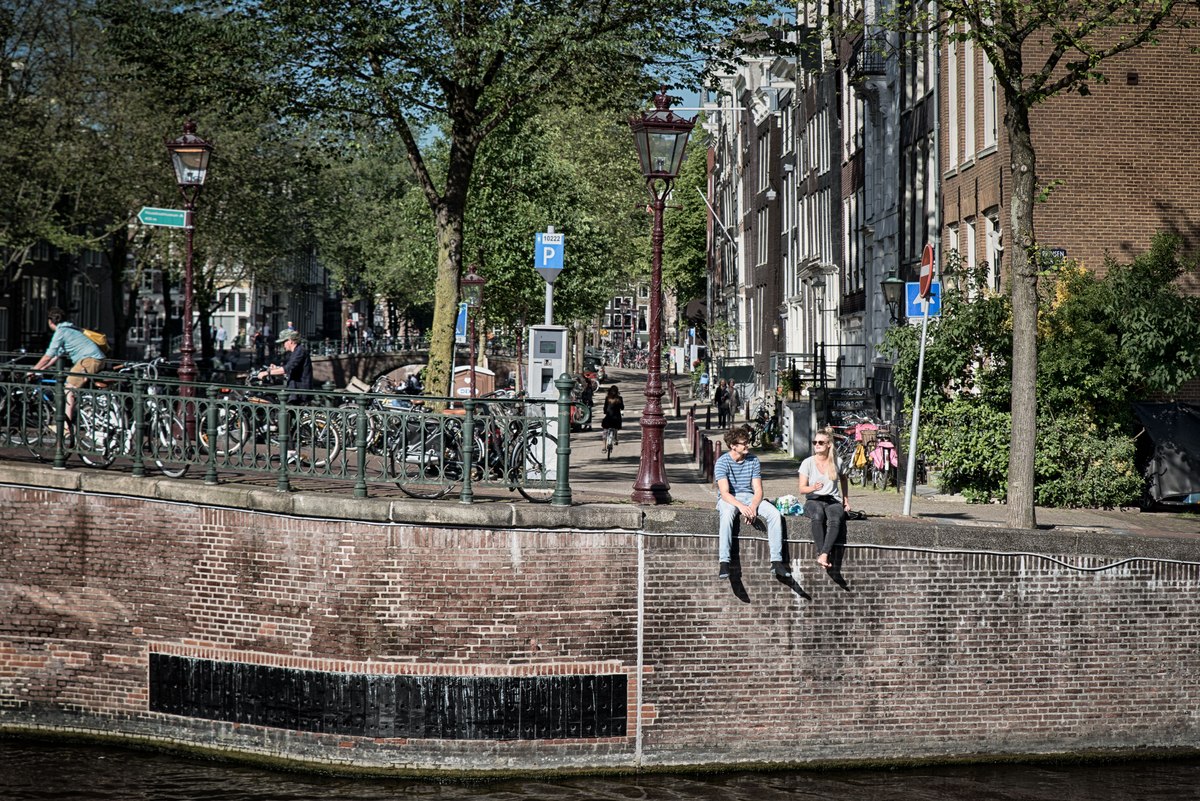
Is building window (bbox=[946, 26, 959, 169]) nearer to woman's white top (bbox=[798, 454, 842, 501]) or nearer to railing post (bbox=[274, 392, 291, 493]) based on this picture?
woman's white top (bbox=[798, 454, 842, 501])

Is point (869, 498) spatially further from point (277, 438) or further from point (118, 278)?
point (118, 278)

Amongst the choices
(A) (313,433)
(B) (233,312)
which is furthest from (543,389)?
(B) (233,312)

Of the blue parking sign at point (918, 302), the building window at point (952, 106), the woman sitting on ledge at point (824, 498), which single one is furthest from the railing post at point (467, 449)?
the building window at point (952, 106)

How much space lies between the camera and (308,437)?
50.1 ft

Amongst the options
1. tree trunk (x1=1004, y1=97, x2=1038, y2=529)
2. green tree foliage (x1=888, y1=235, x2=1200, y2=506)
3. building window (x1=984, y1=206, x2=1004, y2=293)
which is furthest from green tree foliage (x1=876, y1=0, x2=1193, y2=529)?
building window (x1=984, y1=206, x2=1004, y2=293)

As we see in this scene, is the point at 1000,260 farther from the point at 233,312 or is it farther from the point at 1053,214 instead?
the point at 233,312

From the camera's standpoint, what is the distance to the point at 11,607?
1566 cm

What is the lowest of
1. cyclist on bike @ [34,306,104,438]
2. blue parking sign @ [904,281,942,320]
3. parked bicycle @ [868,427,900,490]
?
parked bicycle @ [868,427,900,490]

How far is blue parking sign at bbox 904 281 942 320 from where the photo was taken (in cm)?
1941

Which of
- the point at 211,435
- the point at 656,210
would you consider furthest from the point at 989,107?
the point at 211,435

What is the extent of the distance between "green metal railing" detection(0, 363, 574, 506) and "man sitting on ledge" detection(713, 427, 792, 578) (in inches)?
57.4

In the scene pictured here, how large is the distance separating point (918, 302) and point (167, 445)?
9.21 meters

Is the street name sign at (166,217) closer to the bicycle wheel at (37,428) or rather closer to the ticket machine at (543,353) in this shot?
the bicycle wheel at (37,428)

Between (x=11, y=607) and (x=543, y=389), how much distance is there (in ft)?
26.9
